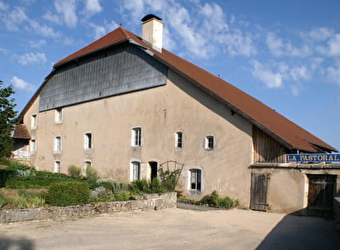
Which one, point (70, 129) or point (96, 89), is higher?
point (96, 89)

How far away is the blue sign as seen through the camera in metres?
12.0

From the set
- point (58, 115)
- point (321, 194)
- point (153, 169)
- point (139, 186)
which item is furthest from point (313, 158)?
point (58, 115)

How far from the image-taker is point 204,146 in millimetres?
15141

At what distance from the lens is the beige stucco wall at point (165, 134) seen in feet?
46.2

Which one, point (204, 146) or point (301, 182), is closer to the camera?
point (301, 182)

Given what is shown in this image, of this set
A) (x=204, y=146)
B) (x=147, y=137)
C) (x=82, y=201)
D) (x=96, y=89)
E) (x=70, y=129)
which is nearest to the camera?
(x=82, y=201)

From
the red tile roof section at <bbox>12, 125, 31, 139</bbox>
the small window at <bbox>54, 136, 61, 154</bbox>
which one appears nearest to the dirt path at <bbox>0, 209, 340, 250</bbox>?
the small window at <bbox>54, 136, 61, 154</bbox>

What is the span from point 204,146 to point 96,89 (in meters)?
9.02

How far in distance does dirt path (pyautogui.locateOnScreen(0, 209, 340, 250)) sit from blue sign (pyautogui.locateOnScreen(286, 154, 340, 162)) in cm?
237

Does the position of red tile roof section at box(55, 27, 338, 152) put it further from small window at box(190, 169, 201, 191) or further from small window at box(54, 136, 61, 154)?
small window at box(54, 136, 61, 154)

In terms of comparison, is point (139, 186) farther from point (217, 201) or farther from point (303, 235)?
point (303, 235)

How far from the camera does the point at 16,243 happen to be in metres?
6.42

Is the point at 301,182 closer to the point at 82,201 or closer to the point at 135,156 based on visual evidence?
the point at 82,201

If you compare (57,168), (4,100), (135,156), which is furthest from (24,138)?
(4,100)
